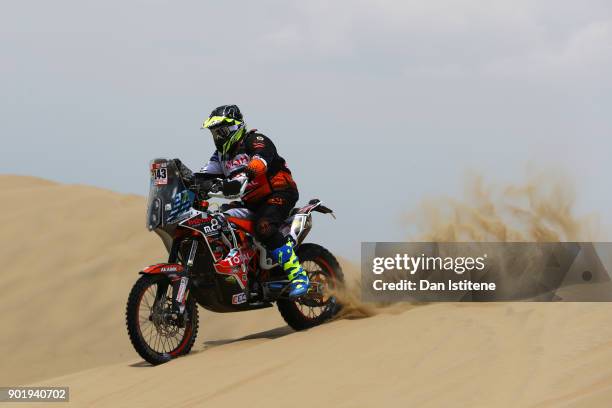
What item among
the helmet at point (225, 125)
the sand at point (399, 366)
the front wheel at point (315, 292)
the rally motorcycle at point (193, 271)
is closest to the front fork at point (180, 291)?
the rally motorcycle at point (193, 271)

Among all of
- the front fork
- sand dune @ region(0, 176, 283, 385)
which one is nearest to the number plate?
the front fork

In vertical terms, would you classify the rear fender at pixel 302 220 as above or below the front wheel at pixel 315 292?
above

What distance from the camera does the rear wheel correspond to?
7.10m

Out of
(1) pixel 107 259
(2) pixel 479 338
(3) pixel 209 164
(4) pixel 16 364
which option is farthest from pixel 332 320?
(1) pixel 107 259

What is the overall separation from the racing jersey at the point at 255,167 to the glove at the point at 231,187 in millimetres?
156

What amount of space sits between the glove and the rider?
0.04m

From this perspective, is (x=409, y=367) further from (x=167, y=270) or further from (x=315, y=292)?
(x=315, y=292)

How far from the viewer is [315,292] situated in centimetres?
840

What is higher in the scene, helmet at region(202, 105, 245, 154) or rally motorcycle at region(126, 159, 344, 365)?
helmet at region(202, 105, 245, 154)

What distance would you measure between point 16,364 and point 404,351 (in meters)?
7.74

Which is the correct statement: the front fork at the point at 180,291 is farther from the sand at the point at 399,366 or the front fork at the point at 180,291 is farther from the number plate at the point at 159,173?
the number plate at the point at 159,173

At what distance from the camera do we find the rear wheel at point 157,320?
23.3 feet

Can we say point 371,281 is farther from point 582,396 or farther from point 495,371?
point 582,396

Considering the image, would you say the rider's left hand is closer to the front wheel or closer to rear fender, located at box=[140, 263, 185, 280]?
rear fender, located at box=[140, 263, 185, 280]
